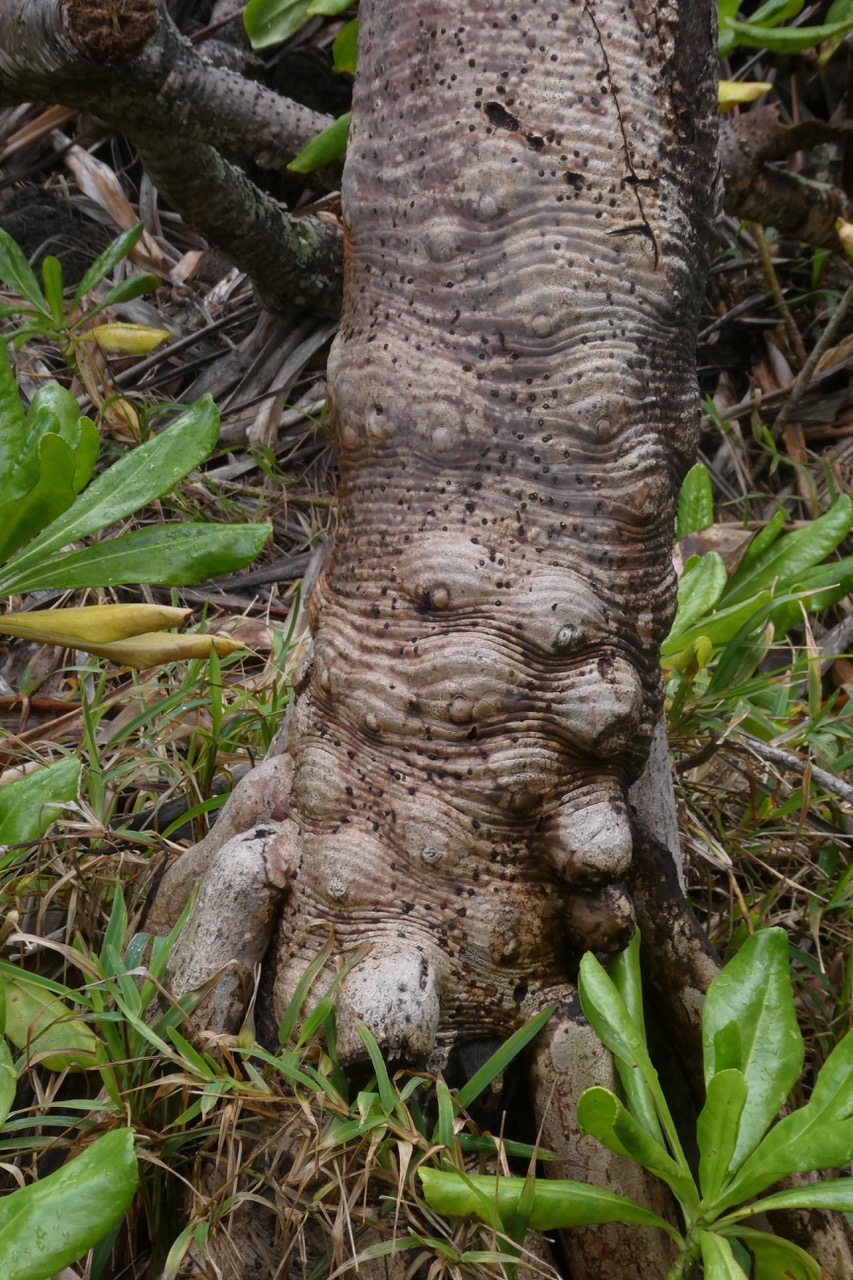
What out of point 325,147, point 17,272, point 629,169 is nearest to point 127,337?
point 17,272

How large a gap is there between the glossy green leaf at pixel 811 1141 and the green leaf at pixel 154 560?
1.12 m

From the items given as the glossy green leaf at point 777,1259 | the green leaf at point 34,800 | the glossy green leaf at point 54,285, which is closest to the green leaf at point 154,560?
the green leaf at point 34,800

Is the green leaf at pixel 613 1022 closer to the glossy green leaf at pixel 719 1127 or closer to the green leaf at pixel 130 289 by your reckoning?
the glossy green leaf at pixel 719 1127

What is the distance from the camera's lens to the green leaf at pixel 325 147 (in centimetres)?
271

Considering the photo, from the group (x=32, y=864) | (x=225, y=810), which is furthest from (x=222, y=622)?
(x=225, y=810)

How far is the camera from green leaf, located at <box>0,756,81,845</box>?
1.58 meters

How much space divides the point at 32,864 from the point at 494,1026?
841 millimetres

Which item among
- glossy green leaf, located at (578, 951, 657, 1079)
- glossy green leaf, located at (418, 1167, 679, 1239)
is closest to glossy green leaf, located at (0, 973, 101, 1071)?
glossy green leaf, located at (418, 1167, 679, 1239)

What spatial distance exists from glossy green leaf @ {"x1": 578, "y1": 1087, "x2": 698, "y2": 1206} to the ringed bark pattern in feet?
0.78

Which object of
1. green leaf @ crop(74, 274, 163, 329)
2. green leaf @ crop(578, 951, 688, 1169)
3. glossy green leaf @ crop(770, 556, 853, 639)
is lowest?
glossy green leaf @ crop(770, 556, 853, 639)

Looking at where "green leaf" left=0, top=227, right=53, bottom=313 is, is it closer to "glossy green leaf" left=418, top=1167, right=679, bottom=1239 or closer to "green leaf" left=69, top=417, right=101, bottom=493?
"green leaf" left=69, top=417, right=101, bottom=493

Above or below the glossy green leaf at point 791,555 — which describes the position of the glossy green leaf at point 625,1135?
above

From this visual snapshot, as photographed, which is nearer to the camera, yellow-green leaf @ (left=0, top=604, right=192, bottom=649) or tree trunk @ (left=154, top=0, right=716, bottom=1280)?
tree trunk @ (left=154, top=0, right=716, bottom=1280)

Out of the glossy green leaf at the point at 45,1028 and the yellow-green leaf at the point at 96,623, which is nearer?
the glossy green leaf at the point at 45,1028
